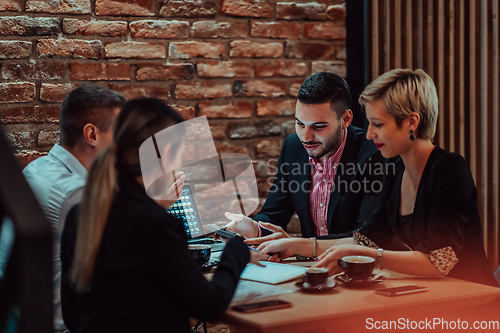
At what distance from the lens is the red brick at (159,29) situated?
2402 mm

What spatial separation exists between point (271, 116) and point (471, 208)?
136 cm

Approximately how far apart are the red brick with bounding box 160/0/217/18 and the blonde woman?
1183mm

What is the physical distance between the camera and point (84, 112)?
1629 mm

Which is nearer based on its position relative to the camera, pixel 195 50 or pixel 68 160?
pixel 68 160

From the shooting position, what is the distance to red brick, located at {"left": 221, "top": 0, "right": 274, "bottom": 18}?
2.54 metres

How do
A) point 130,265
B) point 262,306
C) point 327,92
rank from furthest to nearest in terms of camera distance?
point 327,92, point 262,306, point 130,265

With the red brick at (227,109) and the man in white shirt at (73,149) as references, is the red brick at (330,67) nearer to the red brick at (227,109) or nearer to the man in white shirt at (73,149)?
the red brick at (227,109)

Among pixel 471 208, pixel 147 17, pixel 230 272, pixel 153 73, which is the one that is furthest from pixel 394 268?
pixel 147 17

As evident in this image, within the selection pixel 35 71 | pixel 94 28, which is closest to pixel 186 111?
pixel 94 28

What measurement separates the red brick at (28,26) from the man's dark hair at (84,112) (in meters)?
0.77

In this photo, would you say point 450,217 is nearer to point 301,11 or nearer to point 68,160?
point 68,160

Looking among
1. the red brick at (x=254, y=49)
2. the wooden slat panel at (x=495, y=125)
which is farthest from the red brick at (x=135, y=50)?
the wooden slat panel at (x=495, y=125)

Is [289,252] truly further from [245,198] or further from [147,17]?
[147,17]

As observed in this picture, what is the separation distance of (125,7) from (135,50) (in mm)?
210
